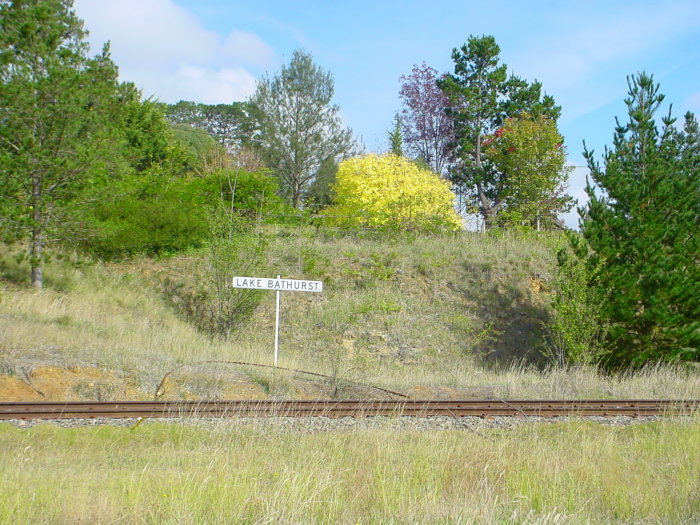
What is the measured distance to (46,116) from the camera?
15383 mm

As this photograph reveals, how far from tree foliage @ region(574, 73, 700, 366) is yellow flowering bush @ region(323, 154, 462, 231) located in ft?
28.0

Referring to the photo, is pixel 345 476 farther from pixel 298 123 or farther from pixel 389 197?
pixel 298 123

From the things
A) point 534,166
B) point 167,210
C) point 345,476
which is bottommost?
point 345,476

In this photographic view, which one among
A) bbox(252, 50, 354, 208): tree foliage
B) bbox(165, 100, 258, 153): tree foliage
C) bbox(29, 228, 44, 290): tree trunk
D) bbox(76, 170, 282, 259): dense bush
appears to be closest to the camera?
bbox(29, 228, 44, 290): tree trunk

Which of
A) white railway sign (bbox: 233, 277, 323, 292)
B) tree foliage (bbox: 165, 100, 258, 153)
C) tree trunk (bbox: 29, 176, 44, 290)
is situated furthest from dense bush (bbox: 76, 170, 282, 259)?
tree foliage (bbox: 165, 100, 258, 153)

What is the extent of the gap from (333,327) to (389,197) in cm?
933

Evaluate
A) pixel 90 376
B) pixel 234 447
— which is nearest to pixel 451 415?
pixel 234 447

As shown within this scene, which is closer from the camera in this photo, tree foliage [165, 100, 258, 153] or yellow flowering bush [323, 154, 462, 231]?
yellow flowering bush [323, 154, 462, 231]

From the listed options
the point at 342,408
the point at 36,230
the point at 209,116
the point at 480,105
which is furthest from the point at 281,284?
the point at 209,116

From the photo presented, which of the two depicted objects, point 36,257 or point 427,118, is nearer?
point 36,257

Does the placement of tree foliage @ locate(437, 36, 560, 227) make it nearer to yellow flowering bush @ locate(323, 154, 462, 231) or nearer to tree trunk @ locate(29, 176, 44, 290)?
yellow flowering bush @ locate(323, 154, 462, 231)

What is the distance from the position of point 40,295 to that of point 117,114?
5226mm

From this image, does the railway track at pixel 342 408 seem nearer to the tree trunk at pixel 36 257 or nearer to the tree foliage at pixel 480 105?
the tree trunk at pixel 36 257

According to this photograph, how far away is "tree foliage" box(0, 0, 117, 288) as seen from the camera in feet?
49.5
